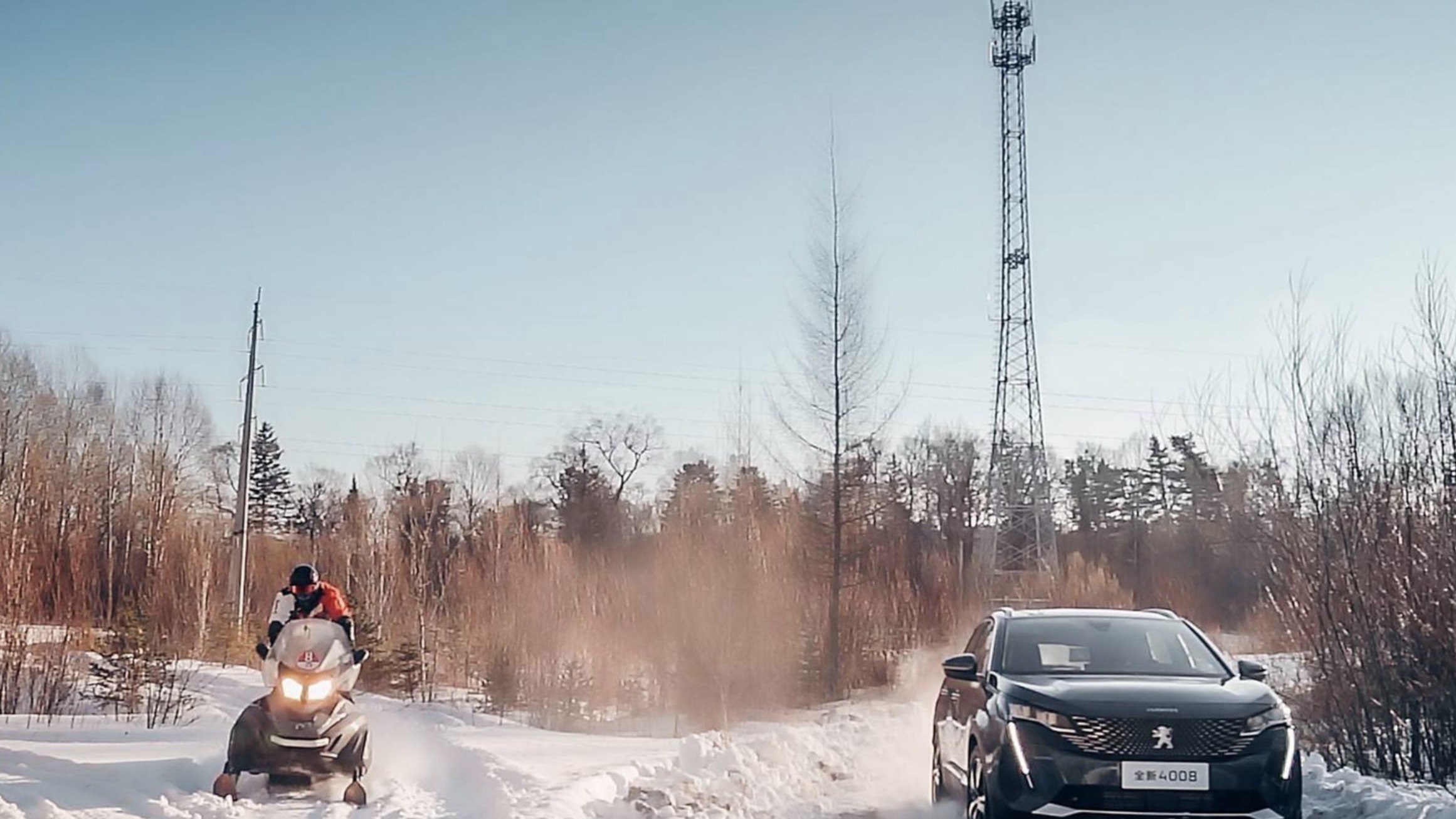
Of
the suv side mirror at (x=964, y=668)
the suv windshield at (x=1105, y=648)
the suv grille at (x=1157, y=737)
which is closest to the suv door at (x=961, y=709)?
the suv side mirror at (x=964, y=668)

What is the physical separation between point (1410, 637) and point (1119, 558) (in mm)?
33929

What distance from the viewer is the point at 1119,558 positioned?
46.5 metres

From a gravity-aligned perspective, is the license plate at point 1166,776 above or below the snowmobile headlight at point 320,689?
below

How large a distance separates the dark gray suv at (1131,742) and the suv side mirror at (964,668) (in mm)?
274

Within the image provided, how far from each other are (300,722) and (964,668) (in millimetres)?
4968

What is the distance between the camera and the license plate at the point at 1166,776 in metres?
7.77

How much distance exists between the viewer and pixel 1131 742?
7.90m

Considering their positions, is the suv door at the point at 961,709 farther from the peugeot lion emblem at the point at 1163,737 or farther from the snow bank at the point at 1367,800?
the snow bank at the point at 1367,800

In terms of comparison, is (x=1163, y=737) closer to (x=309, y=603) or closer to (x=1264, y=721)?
(x=1264, y=721)

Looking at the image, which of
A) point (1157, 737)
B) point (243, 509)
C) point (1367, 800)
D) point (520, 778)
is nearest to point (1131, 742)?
point (1157, 737)

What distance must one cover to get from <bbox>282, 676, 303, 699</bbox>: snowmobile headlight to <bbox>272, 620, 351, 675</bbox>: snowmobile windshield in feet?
0.27

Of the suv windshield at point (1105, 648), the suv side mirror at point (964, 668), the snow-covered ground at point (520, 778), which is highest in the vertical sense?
the suv windshield at point (1105, 648)

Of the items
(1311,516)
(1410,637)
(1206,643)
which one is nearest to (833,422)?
(1311,516)

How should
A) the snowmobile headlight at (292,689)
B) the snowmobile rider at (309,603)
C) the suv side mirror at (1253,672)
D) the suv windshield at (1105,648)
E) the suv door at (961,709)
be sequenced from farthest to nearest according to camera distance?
the snowmobile rider at (309,603)
the snowmobile headlight at (292,689)
the suv door at (961,709)
the suv windshield at (1105,648)
the suv side mirror at (1253,672)
